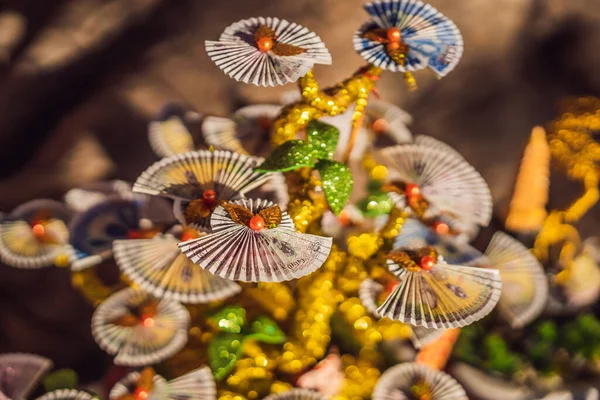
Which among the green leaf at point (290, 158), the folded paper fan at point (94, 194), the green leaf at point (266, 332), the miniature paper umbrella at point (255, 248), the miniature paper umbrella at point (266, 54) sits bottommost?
the green leaf at point (266, 332)

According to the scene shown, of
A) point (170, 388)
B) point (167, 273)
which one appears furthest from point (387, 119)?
point (170, 388)

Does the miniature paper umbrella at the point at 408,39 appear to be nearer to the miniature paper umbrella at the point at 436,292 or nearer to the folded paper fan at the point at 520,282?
the miniature paper umbrella at the point at 436,292

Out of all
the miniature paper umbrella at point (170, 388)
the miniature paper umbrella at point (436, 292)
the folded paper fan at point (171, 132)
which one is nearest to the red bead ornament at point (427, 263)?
the miniature paper umbrella at point (436, 292)

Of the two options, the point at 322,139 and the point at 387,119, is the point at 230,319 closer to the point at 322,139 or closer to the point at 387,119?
the point at 322,139

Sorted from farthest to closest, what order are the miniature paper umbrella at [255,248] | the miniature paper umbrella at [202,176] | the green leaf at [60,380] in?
1. the green leaf at [60,380]
2. the miniature paper umbrella at [202,176]
3. the miniature paper umbrella at [255,248]

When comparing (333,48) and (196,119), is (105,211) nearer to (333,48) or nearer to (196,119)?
(196,119)

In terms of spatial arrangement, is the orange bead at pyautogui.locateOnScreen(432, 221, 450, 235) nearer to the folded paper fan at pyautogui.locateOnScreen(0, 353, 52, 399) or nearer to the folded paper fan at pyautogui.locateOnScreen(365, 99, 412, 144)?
the folded paper fan at pyautogui.locateOnScreen(365, 99, 412, 144)
